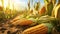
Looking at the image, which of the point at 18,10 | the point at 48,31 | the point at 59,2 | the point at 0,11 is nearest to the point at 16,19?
the point at 18,10

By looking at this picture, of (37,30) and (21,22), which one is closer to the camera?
(37,30)

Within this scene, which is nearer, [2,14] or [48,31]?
[48,31]

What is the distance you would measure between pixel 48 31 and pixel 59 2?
0.39 metres

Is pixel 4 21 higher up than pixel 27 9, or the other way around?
pixel 27 9

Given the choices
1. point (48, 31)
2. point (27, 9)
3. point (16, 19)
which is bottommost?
point (48, 31)

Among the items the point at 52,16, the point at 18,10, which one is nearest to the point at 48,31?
the point at 52,16

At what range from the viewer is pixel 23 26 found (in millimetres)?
2006

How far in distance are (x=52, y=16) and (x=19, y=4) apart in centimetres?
47

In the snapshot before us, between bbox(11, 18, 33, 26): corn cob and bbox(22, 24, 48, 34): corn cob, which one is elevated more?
bbox(11, 18, 33, 26): corn cob

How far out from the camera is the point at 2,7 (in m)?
2.14

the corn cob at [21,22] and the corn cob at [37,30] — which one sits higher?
the corn cob at [21,22]

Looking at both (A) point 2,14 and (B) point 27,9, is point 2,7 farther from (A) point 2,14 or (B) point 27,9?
(B) point 27,9

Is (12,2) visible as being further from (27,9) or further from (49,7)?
(49,7)

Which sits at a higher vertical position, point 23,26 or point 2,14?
point 2,14
